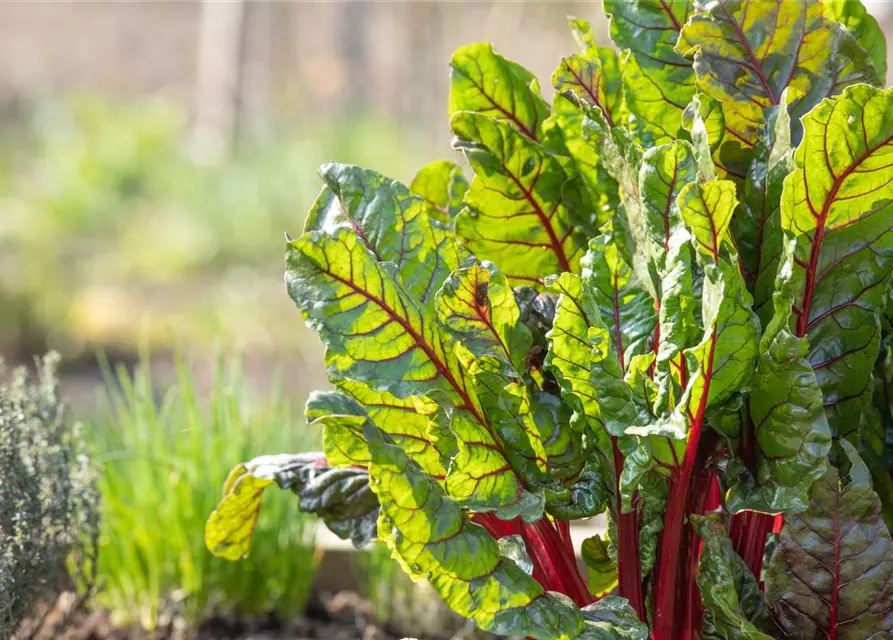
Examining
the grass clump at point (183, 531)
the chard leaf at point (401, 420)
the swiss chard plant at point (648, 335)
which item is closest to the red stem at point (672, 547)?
the swiss chard plant at point (648, 335)

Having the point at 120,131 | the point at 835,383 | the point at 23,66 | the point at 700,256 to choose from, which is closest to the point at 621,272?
the point at 700,256

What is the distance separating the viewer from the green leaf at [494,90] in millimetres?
1052

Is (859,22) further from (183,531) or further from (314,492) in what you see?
(183,531)

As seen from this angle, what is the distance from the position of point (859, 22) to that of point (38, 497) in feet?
3.64

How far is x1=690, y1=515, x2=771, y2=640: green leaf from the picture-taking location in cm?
84

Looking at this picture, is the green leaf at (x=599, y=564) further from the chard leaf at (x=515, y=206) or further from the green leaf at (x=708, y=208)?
the green leaf at (x=708, y=208)

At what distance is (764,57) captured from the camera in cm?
96

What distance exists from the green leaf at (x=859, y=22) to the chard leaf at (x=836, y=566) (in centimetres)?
46

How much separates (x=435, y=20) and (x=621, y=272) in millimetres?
5240

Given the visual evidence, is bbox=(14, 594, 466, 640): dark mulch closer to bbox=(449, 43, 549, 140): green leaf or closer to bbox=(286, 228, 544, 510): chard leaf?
bbox=(286, 228, 544, 510): chard leaf

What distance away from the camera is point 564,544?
994 millimetres

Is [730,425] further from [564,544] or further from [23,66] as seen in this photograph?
[23,66]

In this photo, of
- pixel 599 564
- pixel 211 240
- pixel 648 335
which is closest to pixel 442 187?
pixel 648 335

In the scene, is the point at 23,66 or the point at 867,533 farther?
the point at 23,66
